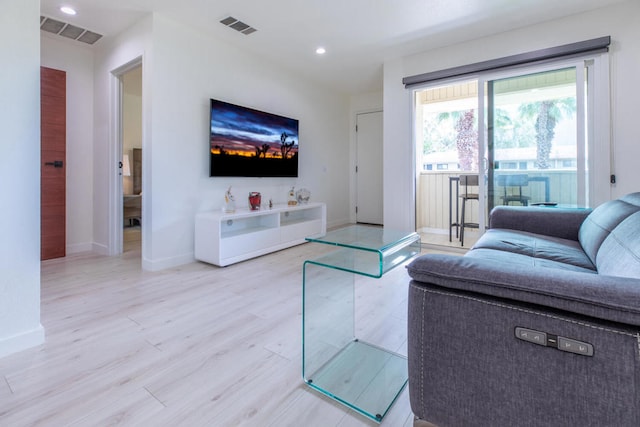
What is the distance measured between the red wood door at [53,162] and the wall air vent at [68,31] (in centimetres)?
40

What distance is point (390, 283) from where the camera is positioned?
2.65 metres

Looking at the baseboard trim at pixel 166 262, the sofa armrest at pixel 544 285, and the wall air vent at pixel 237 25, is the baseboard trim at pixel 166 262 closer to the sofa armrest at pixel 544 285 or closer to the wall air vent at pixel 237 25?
the wall air vent at pixel 237 25

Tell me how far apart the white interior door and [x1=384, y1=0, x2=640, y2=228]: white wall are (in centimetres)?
154

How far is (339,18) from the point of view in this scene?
3.01 meters

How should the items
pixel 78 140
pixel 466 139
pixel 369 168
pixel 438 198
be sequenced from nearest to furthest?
pixel 78 140
pixel 438 198
pixel 466 139
pixel 369 168

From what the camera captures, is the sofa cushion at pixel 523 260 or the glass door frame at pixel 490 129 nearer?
the sofa cushion at pixel 523 260

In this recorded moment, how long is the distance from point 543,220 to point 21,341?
3199mm

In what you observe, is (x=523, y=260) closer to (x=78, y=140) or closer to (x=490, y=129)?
(x=490, y=129)

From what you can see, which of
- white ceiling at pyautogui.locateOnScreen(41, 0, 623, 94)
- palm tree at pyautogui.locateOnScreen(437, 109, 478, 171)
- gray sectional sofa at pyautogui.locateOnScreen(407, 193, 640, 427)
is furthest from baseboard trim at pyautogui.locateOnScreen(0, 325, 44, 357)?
palm tree at pyautogui.locateOnScreen(437, 109, 478, 171)

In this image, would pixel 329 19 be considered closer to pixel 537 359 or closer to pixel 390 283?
pixel 390 283

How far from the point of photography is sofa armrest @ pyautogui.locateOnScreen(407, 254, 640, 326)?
672 mm

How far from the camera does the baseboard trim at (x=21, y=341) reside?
1505 mm

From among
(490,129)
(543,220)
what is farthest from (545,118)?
(543,220)

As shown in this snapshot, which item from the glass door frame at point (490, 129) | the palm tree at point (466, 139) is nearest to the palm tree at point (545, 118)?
the glass door frame at point (490, 129)
